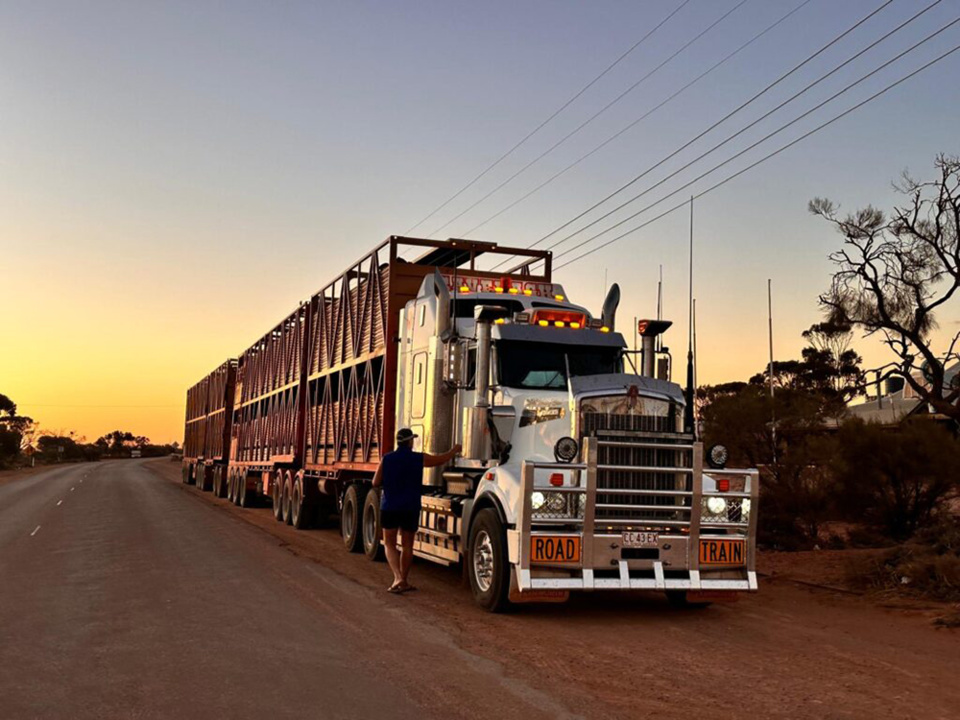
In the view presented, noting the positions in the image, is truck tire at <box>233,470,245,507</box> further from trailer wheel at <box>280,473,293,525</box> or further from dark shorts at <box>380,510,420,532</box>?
dark shorts at <box>380,510,420,532</box>

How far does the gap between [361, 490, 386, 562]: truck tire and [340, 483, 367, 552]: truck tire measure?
188 millimetres

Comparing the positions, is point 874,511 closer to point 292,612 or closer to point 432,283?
point 432,283

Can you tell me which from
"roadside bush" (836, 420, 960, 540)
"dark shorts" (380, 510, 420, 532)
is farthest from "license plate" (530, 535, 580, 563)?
"roadside bush" (836, 420, 960, 540)

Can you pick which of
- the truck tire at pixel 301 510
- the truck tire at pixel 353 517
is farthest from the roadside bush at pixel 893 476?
the truck tire at pixel 301 510

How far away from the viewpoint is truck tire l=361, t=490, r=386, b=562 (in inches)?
535

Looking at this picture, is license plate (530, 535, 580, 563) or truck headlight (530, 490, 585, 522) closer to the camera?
license plate (530, 535, 580, 563)

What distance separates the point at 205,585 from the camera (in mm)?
10461

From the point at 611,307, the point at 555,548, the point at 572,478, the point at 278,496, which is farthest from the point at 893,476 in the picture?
the point at 278,496

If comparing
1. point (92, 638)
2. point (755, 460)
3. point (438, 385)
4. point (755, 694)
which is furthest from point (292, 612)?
point (755, 460)

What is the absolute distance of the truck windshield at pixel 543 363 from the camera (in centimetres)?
Result: 1042

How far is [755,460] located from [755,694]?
11.6 metres

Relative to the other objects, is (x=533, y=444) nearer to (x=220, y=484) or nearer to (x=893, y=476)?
(x=893, y=476)

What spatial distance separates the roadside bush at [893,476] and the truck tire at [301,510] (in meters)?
10.5

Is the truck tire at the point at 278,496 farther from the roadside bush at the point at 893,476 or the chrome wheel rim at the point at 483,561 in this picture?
the chrome wheel rim at the point at 483,561
